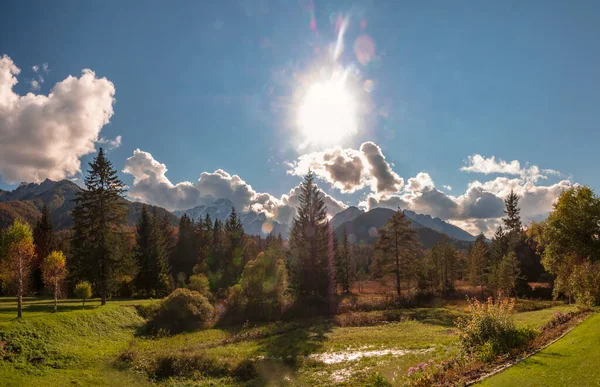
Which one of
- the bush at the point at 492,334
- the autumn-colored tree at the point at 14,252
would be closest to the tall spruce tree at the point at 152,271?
the autumn-colored tree at the point at 14,252

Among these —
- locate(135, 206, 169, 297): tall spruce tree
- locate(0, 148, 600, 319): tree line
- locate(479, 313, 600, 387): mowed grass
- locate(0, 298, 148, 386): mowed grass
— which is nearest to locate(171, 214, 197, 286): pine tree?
locate(0, 148, 600, 319): tree line

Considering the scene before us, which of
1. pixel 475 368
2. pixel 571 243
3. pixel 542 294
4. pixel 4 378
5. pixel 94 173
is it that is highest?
pixel 94 173

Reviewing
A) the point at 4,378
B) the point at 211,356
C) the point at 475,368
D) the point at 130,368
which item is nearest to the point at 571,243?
the point at 475,368

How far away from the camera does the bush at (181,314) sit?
3422 cm

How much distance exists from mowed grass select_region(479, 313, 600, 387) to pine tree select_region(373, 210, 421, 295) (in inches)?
1514

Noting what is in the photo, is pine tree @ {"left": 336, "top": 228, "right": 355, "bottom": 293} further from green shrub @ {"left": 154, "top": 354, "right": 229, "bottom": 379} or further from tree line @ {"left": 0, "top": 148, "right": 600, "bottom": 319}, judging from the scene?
green shrub @ {"left": 154, "top": 354, "right": 229, "bottom": 379}

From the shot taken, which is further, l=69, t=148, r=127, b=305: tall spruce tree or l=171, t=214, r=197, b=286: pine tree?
l=171, t=214, r=197, b=286: pine tree

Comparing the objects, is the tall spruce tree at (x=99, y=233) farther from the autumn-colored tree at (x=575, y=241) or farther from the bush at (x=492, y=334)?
the autumn-colored tree at (x=575, y=241)

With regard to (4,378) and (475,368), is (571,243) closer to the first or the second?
(475,368)

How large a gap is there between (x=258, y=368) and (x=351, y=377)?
20.9 feet

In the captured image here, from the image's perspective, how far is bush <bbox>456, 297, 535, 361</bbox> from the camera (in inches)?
595

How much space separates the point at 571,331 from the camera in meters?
16.2

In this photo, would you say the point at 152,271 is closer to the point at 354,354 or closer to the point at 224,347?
the point at 224,347

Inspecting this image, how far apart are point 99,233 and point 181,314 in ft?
45.1
